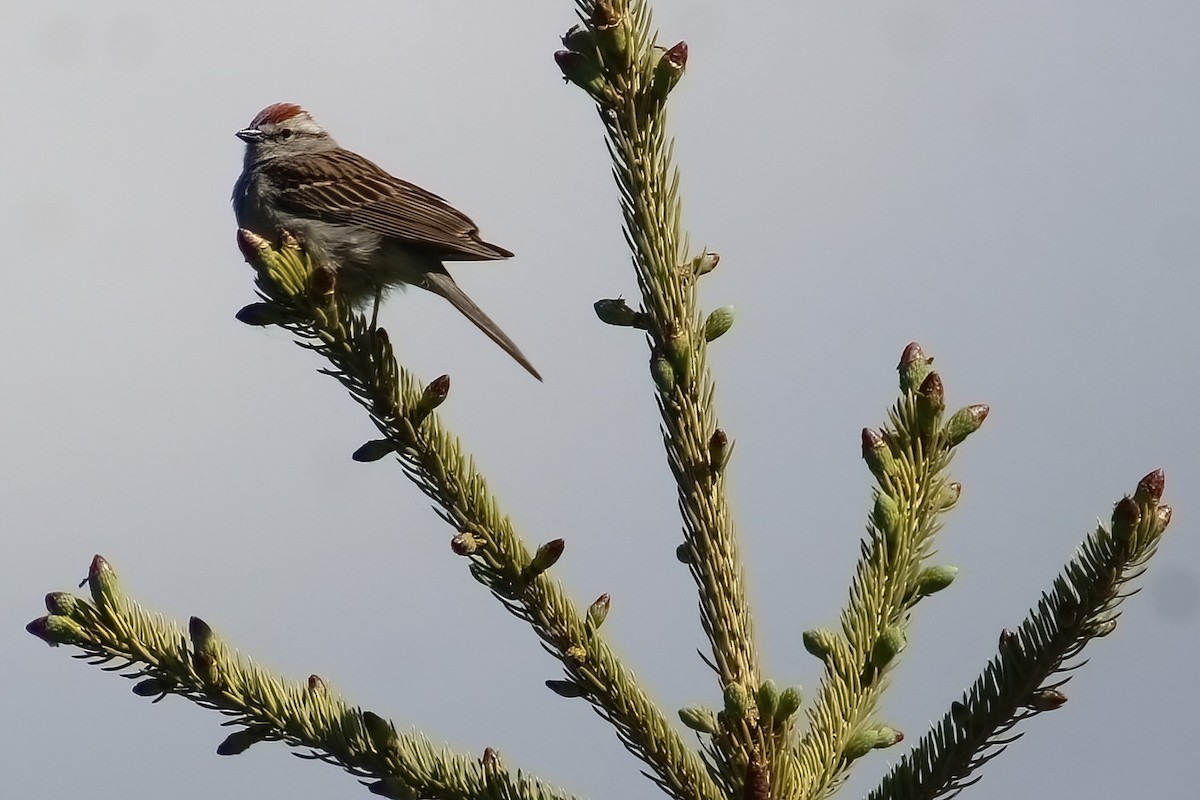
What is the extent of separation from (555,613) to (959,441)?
2.44 ft

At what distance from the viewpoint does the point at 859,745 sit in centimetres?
199

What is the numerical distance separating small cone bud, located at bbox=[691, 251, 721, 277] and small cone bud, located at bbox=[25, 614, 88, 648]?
1176 mm

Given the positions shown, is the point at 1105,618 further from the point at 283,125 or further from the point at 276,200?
the point at 283,125

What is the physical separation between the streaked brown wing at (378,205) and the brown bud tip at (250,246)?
2.53 meters

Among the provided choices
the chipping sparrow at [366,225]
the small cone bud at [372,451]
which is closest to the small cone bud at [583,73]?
the small cone bud at [372,451]

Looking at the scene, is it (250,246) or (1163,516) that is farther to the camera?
(250,246)

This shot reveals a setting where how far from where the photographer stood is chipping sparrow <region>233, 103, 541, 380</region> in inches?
186

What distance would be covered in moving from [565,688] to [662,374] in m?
0.55

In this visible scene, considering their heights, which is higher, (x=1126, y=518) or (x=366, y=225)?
(x=366, y=225)

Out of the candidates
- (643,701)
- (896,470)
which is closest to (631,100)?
(896,470)

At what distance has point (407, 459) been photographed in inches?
90.7

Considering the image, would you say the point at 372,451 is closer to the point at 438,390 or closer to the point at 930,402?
the point at 438,390

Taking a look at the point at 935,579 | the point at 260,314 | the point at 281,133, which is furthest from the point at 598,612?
the point at 281,133

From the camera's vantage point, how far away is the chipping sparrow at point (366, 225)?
4719mm
